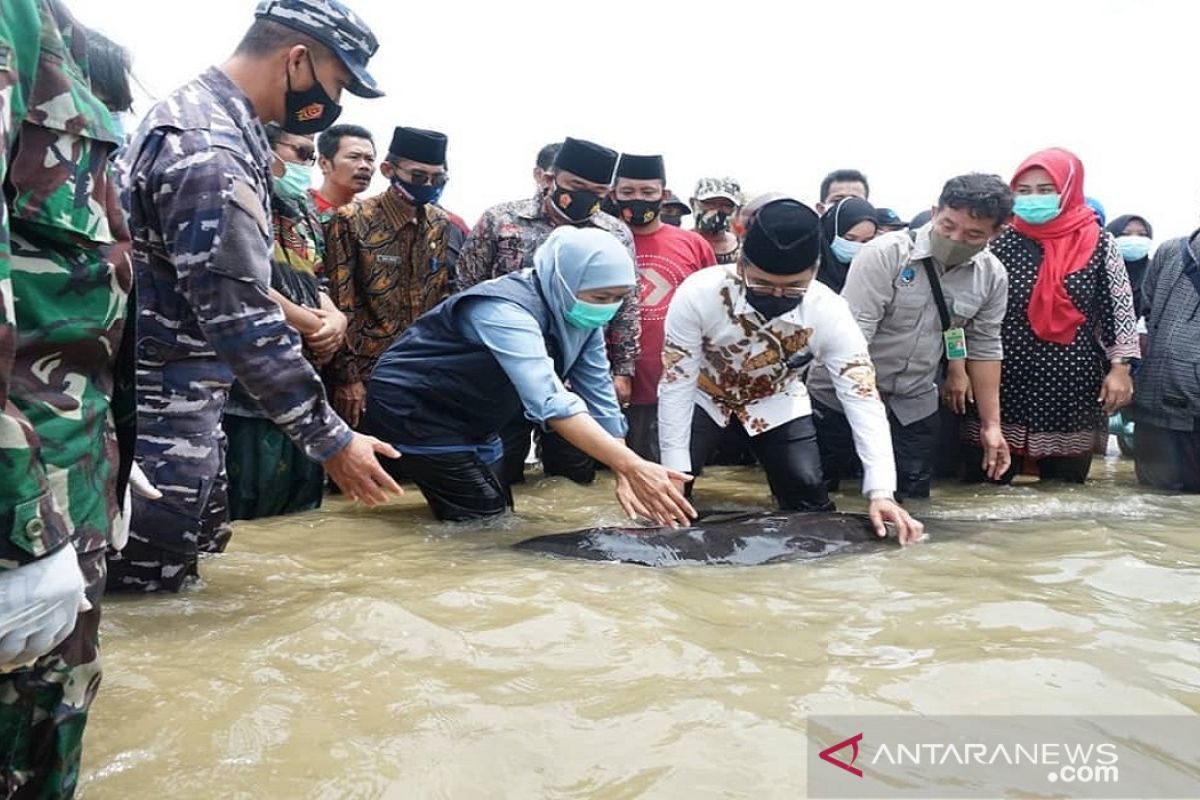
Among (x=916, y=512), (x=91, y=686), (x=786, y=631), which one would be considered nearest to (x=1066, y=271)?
(x=916, y=512)

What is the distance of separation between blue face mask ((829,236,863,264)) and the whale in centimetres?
242

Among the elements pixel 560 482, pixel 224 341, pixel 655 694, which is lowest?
pixel 560 482

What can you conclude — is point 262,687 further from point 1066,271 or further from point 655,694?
point 1066,271

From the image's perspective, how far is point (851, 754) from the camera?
1.63m

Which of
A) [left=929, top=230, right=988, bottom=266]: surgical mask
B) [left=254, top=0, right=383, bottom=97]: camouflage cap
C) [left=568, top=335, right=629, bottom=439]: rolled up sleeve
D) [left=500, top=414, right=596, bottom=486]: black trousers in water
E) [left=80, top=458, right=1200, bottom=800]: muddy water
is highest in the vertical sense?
[left=254, top=0, right=383, bottom=97]: camouflage cap

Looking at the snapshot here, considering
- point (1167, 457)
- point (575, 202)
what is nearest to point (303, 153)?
point (575, 202)

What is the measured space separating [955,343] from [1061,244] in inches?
34.9

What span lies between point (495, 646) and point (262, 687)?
20.3 inches

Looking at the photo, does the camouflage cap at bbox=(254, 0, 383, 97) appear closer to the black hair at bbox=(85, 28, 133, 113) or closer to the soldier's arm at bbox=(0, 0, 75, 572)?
the black hair at bbox=(85, 28, 133, 113)

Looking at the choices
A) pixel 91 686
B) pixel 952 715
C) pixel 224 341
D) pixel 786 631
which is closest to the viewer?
pixel 91 686

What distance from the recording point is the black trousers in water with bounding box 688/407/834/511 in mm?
4035

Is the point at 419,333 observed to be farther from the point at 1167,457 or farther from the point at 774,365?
the point at 1167,457

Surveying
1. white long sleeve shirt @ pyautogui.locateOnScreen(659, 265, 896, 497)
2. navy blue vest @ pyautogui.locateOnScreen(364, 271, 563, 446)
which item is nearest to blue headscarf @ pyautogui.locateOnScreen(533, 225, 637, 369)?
navy blue vest @ pyautogui.locateOnScreen(364, 271, 563, 446)

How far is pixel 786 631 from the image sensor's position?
230 centimetres
